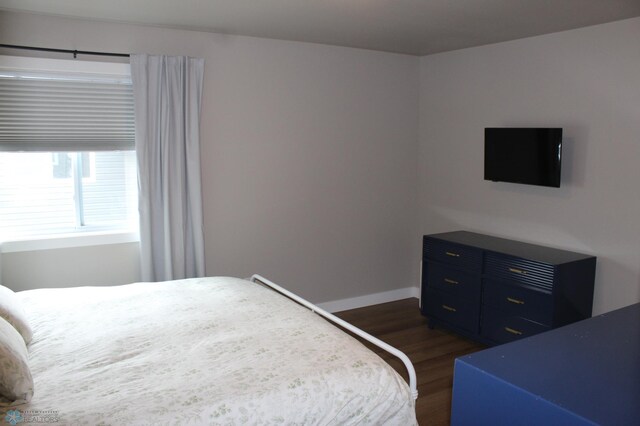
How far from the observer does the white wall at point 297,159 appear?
396 cm

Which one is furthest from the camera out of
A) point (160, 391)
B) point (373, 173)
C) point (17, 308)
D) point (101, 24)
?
point (373, 173)

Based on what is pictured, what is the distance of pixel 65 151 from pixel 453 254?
9.79 feet

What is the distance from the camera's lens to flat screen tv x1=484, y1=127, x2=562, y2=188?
3850 millimetres

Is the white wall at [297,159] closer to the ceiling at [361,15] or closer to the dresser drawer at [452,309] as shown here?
the ceiling at [361,15]

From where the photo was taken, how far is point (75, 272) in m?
3.86

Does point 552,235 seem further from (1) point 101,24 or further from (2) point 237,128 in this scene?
(1) point 101,24

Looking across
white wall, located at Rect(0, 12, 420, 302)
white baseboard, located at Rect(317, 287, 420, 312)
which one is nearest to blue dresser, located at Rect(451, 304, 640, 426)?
white wall, located at Rect(0, 12, 420, 302)

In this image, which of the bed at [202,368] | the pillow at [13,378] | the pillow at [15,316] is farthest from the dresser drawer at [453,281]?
the pillow at [13,378]

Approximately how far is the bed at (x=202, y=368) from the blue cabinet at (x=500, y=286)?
1662 mm

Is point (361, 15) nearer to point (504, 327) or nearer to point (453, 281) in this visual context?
point (453, 281)

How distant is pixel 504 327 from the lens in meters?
3.89

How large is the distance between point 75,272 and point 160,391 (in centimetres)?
222

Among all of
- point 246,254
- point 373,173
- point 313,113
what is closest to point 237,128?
point 313,113

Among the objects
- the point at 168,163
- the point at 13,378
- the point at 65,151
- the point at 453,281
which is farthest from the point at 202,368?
the point at 453,281
